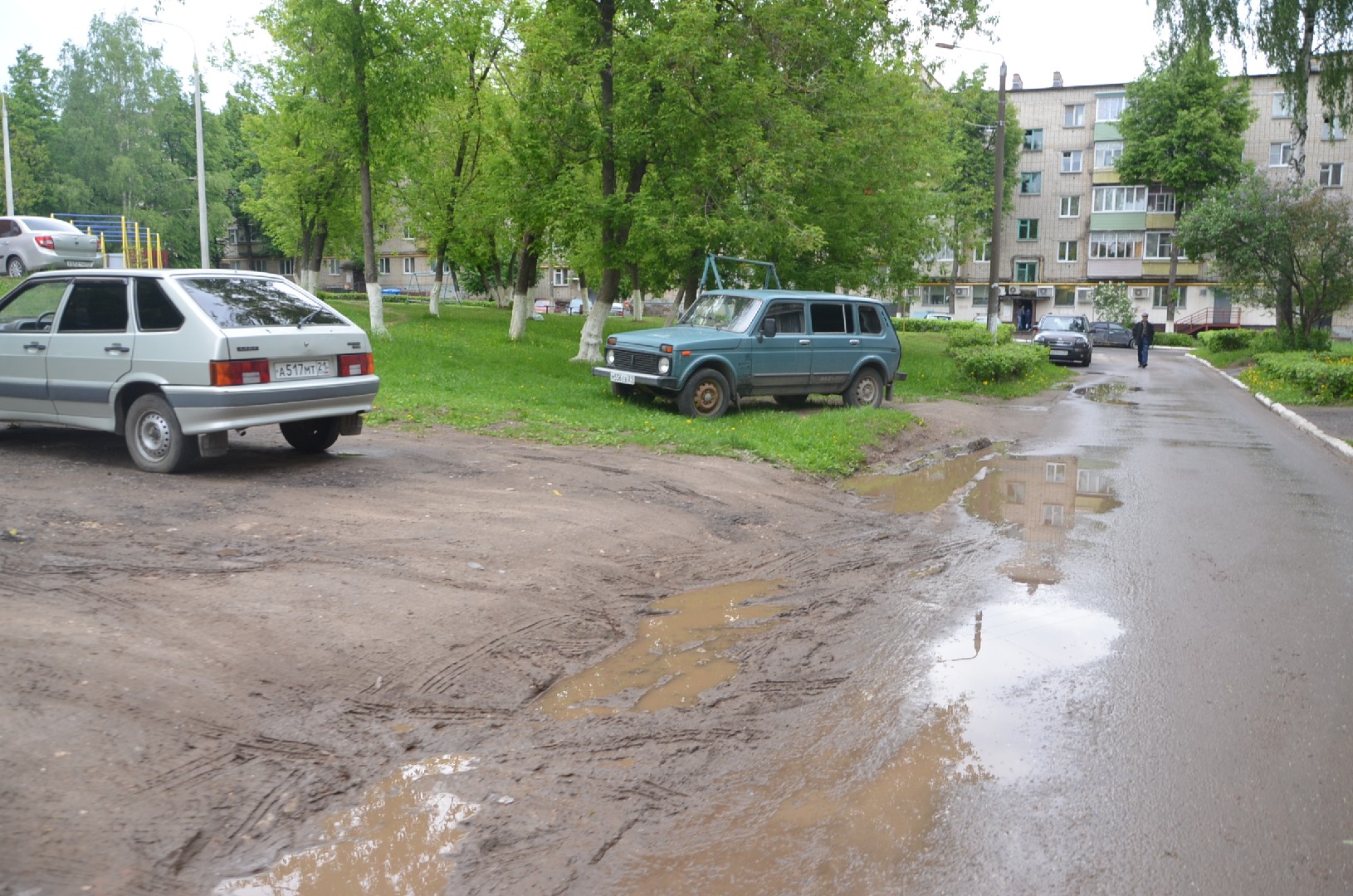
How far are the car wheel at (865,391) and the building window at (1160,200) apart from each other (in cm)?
5661

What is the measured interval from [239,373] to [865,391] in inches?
444

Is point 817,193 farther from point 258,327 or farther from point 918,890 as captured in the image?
point 918,890

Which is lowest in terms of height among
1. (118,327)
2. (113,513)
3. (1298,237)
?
(113,513)

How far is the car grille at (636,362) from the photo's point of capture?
584 inches

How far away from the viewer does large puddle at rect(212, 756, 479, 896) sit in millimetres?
3369

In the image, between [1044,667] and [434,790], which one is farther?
[1044,667]

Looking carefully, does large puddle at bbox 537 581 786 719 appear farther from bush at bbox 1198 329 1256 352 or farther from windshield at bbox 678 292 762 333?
bush at bbox 1198 329 1256 352

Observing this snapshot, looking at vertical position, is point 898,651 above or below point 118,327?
below

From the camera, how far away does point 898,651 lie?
5797 millimetres

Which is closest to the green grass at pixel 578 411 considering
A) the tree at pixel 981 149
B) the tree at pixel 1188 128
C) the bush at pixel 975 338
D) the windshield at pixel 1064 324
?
the bush at pixel 975 338

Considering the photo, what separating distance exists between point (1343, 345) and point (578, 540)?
110 feet

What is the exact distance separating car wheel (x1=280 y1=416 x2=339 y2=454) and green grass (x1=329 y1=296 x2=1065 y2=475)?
8.96 ft

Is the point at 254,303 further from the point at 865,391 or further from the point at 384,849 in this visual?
the point at 865,391

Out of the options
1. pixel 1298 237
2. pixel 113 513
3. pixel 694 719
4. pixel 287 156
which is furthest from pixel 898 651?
pixel 287 156
